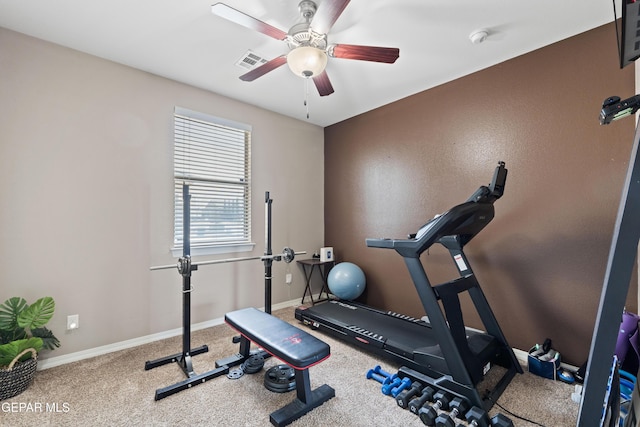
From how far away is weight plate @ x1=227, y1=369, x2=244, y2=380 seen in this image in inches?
89.2

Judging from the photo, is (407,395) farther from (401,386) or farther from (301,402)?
(301,402)

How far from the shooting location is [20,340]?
2.08 m

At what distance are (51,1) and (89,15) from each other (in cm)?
20

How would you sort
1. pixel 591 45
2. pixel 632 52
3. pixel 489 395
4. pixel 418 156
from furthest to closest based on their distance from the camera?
pixel 418 156, pixel 591 45, pixel 489 395, pixel 632 52

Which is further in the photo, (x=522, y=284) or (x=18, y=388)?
(x=522, y=284)

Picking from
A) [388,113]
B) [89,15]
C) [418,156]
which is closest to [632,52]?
[418,156]

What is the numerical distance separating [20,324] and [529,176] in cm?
412

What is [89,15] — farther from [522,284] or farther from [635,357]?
[635,357]

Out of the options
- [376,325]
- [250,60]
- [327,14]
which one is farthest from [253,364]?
[250,60]

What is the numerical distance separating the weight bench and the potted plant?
1447 millimetres

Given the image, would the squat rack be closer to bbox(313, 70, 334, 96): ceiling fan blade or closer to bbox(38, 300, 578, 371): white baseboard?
bbox(38, 300, 578, 371): white baseboard

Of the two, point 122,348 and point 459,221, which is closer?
point 459,221

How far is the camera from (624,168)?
83.0 inches

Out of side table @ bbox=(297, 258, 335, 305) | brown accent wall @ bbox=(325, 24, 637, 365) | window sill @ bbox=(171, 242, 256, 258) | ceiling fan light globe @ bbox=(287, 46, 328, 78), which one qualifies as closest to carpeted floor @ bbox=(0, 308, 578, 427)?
brown accent wall @ bbox=(325, 24, 637, 365)
